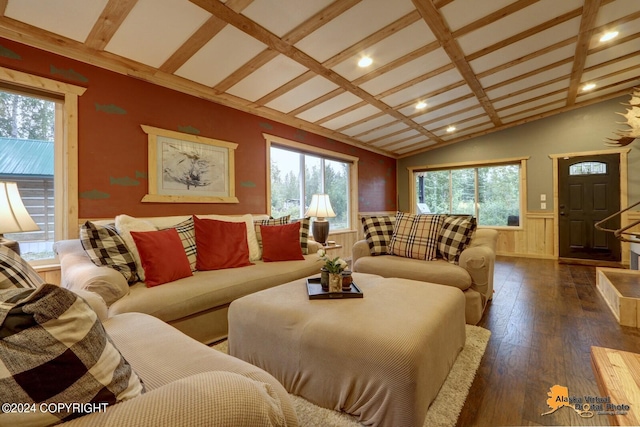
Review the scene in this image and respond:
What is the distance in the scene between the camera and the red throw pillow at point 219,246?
2566mm

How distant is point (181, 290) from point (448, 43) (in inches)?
132

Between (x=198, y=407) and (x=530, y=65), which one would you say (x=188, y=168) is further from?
(x=530, y=65)

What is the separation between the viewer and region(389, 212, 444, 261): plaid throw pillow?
2994mm

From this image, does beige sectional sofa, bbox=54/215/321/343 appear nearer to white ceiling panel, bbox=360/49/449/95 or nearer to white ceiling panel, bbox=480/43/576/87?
white ceiling panel, bbox=360/49/449/95

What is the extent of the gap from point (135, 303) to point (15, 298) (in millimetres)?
1358

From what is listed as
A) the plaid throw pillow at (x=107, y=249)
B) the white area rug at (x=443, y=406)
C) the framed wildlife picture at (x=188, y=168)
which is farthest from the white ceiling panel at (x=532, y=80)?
the plaid throw pillow at (x=107, y=249)

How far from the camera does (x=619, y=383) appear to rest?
3.29ft

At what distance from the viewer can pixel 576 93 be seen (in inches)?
190

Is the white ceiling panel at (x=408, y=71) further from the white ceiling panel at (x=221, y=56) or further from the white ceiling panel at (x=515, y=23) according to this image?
the white ceiling panel at (x=221, y=56)

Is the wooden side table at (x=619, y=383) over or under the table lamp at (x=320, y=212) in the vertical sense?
under

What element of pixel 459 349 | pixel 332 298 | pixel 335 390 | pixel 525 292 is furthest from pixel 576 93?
pixel 335 390

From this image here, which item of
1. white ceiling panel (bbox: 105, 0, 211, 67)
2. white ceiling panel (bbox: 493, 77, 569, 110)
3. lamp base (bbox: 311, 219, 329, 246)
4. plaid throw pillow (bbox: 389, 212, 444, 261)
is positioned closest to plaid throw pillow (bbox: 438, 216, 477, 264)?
plaid throw pillow (bbox: 389, 212, 444, 261)

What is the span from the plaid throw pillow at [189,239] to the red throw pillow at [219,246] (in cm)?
3

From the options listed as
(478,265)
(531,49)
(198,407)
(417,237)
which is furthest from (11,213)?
(531,49)
